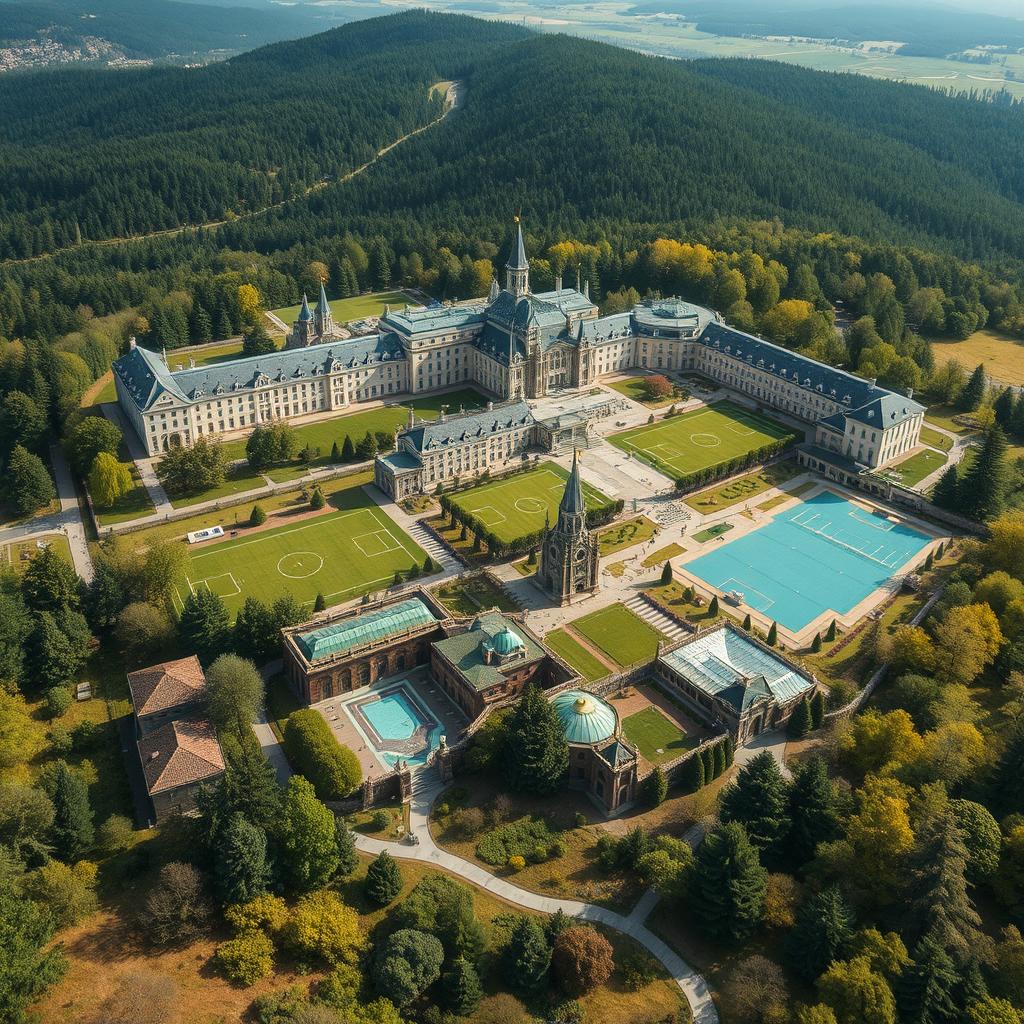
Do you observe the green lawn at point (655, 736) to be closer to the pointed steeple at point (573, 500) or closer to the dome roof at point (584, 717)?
the dome roof at point (584, 717)

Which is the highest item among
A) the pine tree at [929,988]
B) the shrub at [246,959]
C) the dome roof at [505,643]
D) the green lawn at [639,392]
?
the pine tree at [929,988]

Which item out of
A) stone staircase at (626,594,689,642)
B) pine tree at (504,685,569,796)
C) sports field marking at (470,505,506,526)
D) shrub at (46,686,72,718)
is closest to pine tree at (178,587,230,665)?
shrub at (46,686,72,718)

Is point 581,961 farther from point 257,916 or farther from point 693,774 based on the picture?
point 257,916

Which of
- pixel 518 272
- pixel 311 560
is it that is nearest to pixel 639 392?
pixel 518 272

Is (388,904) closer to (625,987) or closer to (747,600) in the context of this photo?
(625,987)

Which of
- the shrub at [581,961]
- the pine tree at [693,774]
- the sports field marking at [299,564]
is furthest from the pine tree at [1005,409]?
the shrub at [581,961]

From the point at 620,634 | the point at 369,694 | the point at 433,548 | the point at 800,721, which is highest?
the point at 800,721

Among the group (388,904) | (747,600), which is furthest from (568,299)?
(388,904)
